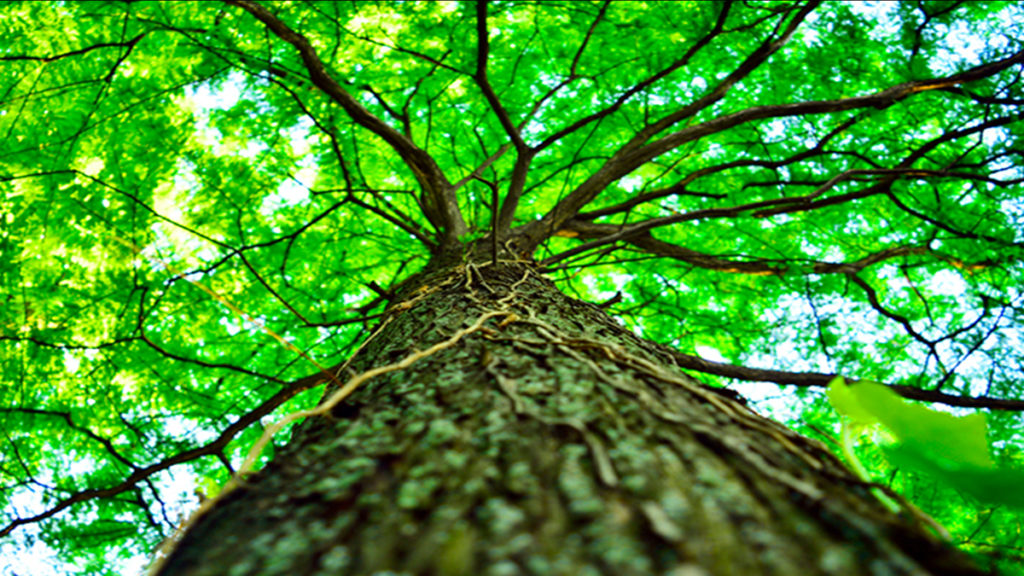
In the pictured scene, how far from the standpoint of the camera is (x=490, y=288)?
1.96 m

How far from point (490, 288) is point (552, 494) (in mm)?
1359

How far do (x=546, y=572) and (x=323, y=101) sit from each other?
3436mm

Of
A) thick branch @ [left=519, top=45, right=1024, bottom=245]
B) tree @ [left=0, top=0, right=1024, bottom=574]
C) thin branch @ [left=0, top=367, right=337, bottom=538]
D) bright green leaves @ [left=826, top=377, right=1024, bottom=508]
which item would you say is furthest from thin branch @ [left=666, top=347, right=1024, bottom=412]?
bright green leaves @ [left=826, top=377, right=1024, bottom=508]

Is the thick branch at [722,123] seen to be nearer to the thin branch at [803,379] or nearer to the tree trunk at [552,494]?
the thin branch at [803,379]

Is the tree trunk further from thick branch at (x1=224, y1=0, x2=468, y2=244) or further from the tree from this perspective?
thick branch at (x1=224, y1=0, x2=468, y2=244)

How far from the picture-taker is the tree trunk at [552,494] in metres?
0.52

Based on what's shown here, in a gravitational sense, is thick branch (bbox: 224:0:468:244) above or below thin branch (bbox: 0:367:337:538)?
above

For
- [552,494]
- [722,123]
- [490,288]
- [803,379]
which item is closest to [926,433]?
[552,494]

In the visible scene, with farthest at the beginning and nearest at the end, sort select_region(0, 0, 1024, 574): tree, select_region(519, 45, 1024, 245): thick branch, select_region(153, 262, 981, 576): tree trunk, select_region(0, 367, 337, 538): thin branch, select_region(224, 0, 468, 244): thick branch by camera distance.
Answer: select_region(519, 45, 1024, 245): thick branch < select_region(224, 0, 468, 244): thick branch < select_region(0, 367, 337, 538): thin branch < select_region(0, 0, 1024, 574): tree < select_region(153, 262, 981, 576): tree trunk

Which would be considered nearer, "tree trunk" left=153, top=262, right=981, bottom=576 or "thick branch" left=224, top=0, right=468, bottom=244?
"tree trunk" left=153, top=262, right=981, bottom=576

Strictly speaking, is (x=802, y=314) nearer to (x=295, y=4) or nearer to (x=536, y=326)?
(x=536, y=326)

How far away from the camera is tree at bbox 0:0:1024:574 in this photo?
64 cm

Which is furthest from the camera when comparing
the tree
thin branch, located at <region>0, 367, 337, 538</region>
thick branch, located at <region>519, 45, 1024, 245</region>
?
thick branch, located at <region>519, 45, 1024, 245</region>

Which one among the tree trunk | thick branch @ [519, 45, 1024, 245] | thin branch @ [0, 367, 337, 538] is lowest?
the tree trunk
